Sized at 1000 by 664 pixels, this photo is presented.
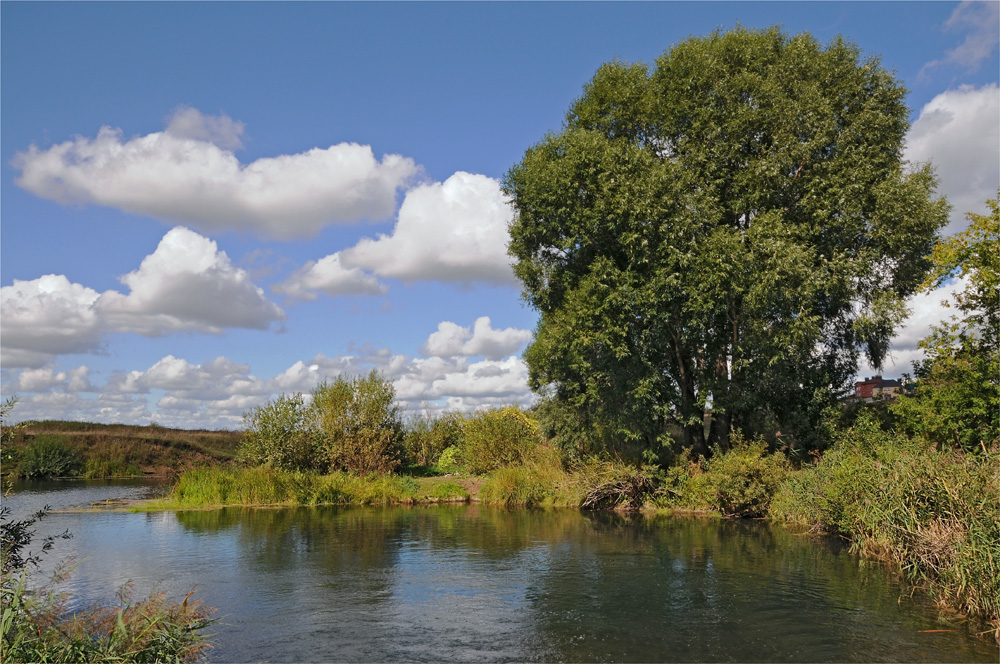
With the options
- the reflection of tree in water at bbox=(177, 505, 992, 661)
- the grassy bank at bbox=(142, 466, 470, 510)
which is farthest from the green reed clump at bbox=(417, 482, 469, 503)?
the reflection of tree in water at bbox=(177, 505, 992, 661)

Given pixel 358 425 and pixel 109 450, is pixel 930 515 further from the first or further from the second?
pixel 109 450

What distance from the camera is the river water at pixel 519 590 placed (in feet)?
36.2

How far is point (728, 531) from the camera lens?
23.3 metres

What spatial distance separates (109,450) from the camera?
1928 inches

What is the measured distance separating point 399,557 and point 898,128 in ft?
87.6

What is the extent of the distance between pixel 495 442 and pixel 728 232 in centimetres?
1741

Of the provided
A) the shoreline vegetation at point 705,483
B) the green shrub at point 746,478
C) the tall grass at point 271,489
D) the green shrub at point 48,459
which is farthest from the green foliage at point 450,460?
the green shrub at point 48,459

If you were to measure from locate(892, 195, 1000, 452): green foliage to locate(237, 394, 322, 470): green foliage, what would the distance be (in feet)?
90.4

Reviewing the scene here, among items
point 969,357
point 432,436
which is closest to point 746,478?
point 969,357

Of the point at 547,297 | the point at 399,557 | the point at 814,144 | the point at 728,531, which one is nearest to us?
the point at 399,557

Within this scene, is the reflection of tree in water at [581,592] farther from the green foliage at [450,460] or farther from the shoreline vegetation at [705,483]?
the green foliage at [450,460]

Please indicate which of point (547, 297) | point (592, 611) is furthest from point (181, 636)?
point (547, 297)

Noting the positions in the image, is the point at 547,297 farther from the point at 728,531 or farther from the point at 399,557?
the point at 399,557

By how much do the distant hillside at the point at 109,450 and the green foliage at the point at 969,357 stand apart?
131ft
